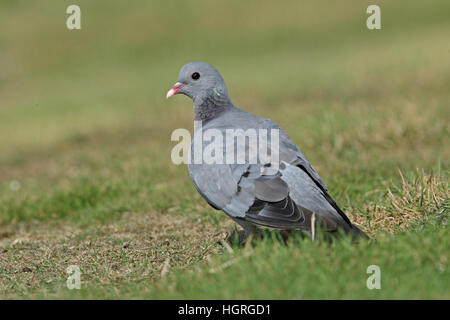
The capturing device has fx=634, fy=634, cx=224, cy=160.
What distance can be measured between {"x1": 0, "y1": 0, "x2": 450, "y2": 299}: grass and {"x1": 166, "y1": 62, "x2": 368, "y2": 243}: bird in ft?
0.66

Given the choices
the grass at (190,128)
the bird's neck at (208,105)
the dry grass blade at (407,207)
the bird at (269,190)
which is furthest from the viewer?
the bird's neck at (208,105)

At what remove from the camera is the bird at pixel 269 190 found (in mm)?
4297

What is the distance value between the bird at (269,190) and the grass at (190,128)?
0.66ft

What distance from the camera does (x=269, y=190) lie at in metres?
4.46

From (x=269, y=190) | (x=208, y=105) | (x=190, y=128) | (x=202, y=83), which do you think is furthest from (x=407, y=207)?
(x=190, y=128)

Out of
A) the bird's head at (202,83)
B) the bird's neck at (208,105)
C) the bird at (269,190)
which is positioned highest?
the bird's head at (202,83)

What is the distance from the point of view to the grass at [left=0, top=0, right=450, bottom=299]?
3975 mm

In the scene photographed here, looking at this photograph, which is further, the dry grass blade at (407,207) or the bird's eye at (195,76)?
the bird's eye at (195,76)

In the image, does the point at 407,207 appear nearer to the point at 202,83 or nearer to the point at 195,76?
the point at 202,83

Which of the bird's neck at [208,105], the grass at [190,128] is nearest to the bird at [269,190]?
the grass at [190,128]

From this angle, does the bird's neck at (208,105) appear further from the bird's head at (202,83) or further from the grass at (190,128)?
the grass at (190,128)

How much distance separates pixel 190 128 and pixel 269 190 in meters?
7.69
